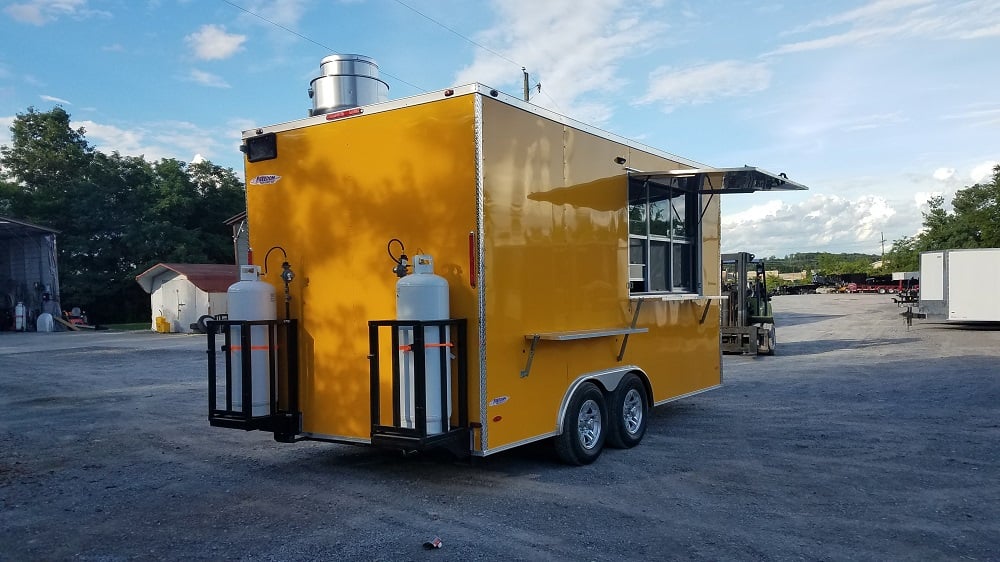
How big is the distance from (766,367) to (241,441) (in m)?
10.6

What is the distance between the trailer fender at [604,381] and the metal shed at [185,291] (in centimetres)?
2506

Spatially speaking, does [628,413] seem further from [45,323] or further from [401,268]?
[45,323]

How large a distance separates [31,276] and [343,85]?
37029mm

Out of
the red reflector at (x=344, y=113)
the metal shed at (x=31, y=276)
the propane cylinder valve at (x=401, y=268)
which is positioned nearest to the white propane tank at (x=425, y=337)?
the propane cylinder valve at (x=401, y=268)

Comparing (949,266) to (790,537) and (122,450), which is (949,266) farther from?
(122,450)

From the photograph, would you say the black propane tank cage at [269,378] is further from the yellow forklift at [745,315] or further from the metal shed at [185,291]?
the metal shed at [185,291]

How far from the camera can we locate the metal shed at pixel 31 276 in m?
35.2

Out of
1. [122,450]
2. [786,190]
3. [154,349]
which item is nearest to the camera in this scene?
[122,450]

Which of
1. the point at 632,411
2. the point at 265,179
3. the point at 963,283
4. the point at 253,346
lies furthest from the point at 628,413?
the point at 963,283

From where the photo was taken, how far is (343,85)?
6391 millimetres

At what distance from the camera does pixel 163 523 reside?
16.6ft

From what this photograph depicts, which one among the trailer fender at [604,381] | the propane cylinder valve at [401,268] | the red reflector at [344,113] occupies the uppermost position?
the red reflector at [344,113]

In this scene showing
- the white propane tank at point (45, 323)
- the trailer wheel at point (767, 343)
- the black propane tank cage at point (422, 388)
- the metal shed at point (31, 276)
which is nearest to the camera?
the black propane tank cage at point (422, 388)

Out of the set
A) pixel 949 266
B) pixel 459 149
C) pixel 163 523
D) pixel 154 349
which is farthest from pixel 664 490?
pixel 949 266
